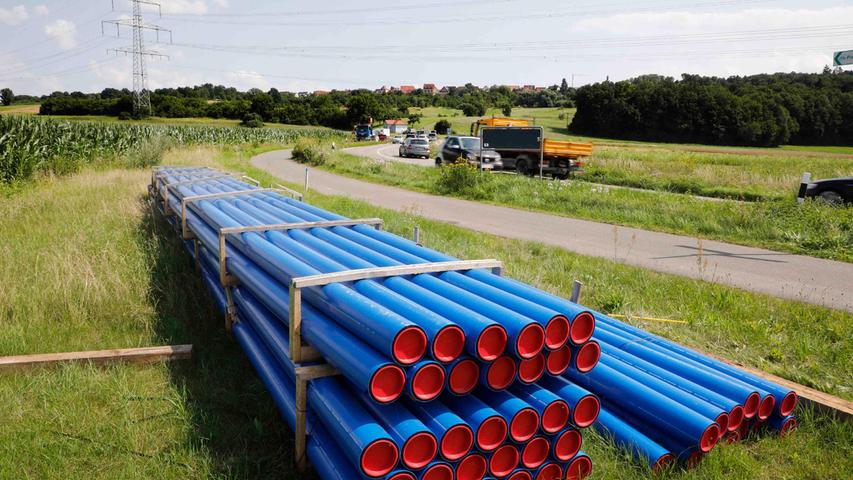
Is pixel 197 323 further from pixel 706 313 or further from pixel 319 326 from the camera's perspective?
pixel 706 313

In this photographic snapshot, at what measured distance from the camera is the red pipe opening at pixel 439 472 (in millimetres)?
2811

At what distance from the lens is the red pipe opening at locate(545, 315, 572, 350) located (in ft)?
10.1

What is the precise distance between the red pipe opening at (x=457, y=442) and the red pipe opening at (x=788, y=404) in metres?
2.55

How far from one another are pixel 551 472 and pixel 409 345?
4.03ft

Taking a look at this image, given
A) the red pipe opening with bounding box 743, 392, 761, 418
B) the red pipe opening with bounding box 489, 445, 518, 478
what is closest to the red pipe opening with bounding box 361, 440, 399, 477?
the red pipe opening with bounding box 489, 445, 518, 478

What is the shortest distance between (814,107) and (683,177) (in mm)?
58674

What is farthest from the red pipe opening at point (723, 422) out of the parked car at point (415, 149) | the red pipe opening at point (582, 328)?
the parked car at point (415, 149)

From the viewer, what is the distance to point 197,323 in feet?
19.8

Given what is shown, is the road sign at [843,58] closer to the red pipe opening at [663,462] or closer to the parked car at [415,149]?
the red pipe opening at [663,462]

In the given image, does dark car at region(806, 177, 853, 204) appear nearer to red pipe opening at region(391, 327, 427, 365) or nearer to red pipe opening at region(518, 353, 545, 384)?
red pipe opening at region(518, 353, 545, 384)

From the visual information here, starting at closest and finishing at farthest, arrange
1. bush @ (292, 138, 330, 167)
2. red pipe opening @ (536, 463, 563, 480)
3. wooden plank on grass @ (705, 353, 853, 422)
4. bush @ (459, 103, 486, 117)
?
red pipe opening @ (536, 463, 563, 480) < wooden plank on grass @ (705, 353, 853, 422) < bush @ (292, 138, 330, 167) < bush @ (459, 103, 486, 117)

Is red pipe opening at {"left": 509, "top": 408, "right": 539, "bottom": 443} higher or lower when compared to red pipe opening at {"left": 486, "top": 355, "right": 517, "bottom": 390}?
lower

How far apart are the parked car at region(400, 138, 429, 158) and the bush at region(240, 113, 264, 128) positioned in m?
49.3

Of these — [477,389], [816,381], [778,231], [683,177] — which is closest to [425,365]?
[477,389]
